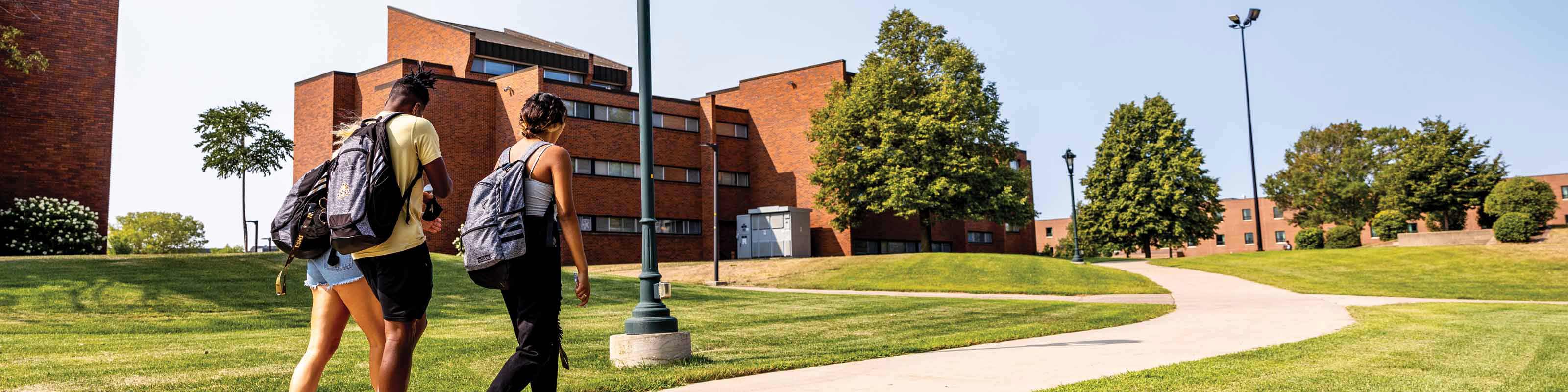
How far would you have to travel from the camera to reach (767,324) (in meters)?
13.7

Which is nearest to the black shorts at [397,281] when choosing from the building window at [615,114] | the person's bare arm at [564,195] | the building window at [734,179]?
the person's bare arm at [564,195]

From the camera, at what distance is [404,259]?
4035mm

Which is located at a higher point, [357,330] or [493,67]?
[493,67]

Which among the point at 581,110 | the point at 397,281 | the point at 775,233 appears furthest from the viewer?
the point at 775,233

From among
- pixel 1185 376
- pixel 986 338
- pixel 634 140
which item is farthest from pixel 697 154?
pixel 1185 376

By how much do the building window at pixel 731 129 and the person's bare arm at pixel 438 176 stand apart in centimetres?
4057

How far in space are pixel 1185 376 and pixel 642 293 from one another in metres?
4.39

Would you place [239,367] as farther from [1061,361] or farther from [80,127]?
[80,127]

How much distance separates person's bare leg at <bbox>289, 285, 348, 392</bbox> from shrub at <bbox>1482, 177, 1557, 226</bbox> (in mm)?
47049

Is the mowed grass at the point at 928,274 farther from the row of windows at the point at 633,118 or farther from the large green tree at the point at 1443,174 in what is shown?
the large green tree at the point at 1443,174

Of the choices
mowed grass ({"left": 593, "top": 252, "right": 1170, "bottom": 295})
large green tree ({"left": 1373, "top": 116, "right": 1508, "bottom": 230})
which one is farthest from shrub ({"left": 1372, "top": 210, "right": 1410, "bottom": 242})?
mowed grass ({"left": 593, "top": 252, "right": 1170, "bottom": 295})

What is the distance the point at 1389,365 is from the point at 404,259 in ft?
24.0

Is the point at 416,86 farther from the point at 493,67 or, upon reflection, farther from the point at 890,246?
the point at 493,67

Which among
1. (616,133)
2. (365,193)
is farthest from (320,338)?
(616,133)
